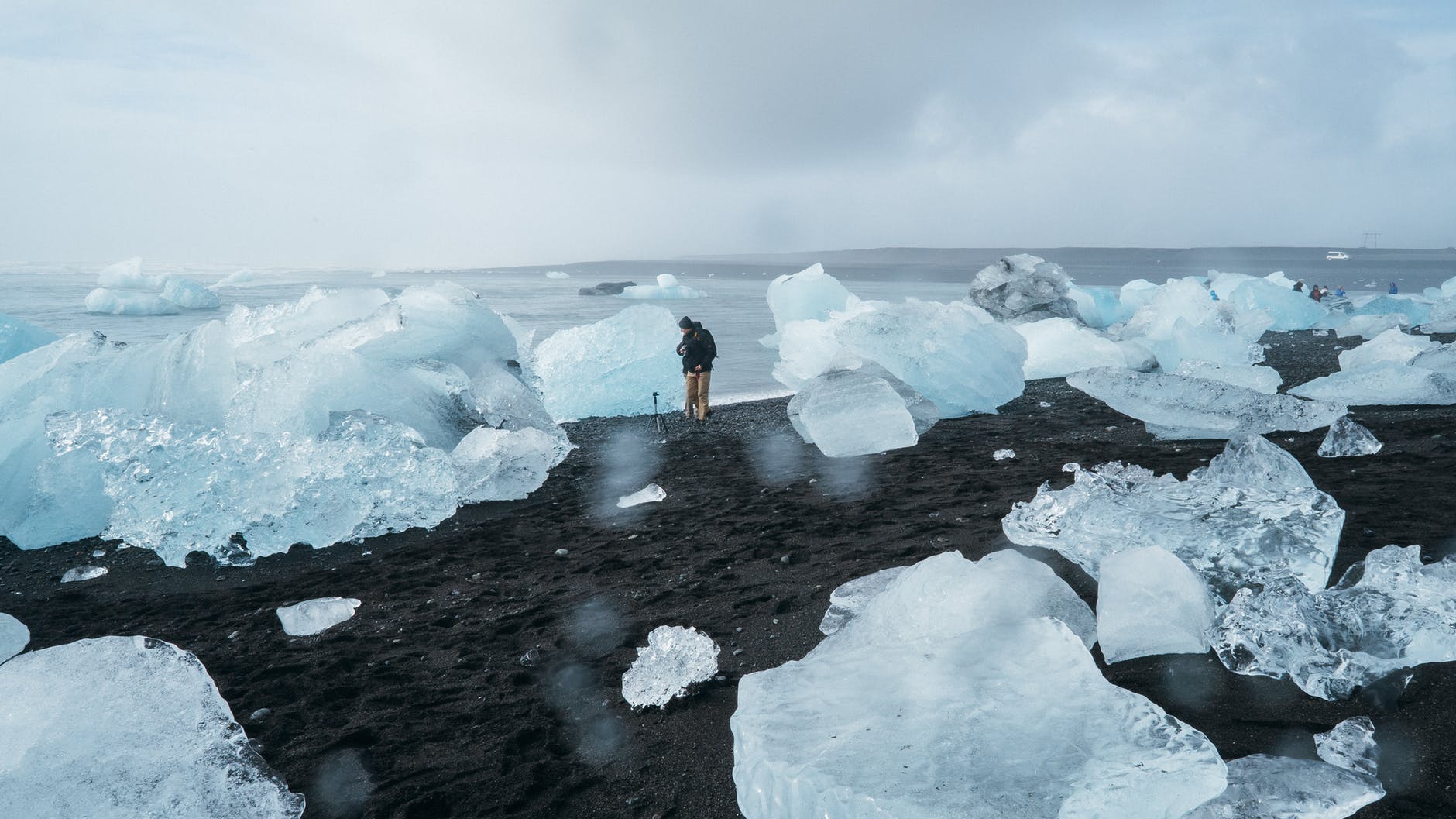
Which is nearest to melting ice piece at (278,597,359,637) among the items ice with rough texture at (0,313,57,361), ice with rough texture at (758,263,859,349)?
ice with rough texture at (0,313,57,361)

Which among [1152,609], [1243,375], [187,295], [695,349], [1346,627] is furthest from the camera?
[187,295]

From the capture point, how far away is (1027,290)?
1594 centimetres

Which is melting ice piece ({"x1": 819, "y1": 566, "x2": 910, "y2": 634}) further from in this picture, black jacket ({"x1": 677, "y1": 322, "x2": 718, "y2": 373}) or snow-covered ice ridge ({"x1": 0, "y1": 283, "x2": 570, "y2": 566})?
black jacket ({"x1": 677, "y1": 322, "x2": 718, "y2": 373})

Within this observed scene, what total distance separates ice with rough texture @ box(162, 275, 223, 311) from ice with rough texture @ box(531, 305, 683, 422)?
22542 millimetres

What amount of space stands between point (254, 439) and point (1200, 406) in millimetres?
6893

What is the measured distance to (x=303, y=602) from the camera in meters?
4.16

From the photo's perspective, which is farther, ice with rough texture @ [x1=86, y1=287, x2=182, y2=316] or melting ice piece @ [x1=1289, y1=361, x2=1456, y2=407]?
ice with rough texture @ [x1=86, y1=287, x2=182, y2=316]

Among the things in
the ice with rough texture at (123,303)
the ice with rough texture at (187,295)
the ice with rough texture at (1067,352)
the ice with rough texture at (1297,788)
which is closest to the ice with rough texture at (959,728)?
the ice with rough texture at (1297,788)

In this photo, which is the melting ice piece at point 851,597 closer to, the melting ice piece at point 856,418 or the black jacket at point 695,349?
the melting ice piece at point 856,418

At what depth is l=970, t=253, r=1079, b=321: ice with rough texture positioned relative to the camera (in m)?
15.8

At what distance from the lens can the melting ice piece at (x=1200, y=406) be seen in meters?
5.80

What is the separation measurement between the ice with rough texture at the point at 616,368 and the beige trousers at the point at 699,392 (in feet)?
2.81

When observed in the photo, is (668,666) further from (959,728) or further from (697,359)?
(697,359)

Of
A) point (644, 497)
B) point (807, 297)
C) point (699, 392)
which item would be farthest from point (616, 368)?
point (807, 297)
